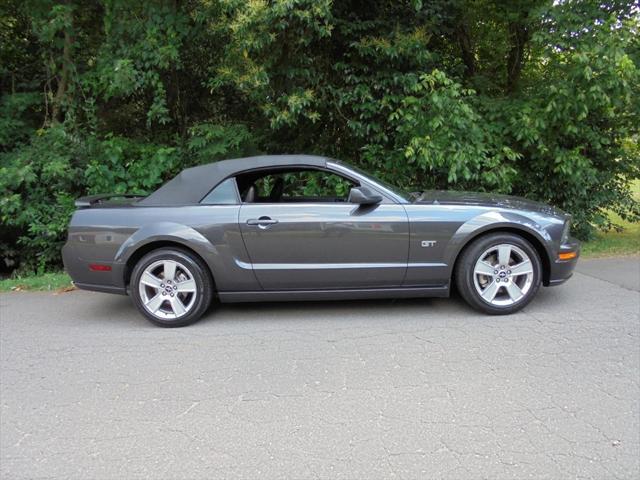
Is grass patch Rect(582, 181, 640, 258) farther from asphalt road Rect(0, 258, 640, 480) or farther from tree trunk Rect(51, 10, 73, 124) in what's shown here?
tree trunk Rect(51, 10, 73, 124)

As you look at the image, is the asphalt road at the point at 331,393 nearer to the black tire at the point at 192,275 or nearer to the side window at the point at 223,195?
the black tire at the point at 192,275

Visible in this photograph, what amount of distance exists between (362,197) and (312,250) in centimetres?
64

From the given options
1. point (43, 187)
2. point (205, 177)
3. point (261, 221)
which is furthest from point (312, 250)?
point (43, 187)

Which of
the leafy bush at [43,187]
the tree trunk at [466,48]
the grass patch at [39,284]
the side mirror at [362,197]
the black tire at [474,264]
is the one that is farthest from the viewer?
the tree trunk at [466,48]

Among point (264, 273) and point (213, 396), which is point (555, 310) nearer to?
point (264, 273)

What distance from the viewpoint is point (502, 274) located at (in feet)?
14.3

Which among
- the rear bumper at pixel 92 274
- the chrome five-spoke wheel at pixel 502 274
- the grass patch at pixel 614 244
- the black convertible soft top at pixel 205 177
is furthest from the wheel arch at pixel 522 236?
the rear bumper at pixel 92 274

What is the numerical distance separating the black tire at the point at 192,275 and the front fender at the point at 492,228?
2.17 meters

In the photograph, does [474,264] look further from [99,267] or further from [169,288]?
[99,267]

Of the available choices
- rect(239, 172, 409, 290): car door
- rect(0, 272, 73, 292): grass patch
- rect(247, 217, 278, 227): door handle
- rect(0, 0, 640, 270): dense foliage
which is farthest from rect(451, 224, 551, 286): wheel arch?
rect(0, 272, 73, 292): grass patch

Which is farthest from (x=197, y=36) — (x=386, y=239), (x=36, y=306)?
(x=386, y=239)

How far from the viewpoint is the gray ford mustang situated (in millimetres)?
4293

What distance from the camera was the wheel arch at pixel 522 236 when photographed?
14.2 feet

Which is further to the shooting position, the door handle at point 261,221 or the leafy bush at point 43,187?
the leafy bush at point 43,187
